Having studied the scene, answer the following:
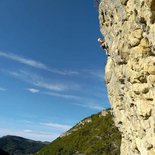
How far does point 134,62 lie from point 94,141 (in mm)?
120397

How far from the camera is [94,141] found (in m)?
139

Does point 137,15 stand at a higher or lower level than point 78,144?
lower

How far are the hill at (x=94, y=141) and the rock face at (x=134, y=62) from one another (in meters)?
94.1

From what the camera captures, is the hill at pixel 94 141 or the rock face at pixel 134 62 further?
the hill at pixel 94 141

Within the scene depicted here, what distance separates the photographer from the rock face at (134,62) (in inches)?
770

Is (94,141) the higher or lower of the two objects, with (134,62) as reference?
higher

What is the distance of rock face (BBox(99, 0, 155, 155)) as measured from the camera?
19.5 metres

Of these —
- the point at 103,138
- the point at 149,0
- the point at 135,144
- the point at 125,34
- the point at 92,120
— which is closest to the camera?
the point at 149,0

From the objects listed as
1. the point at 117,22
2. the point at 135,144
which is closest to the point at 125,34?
the point at 117,22

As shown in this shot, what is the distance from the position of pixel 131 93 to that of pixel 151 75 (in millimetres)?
4047

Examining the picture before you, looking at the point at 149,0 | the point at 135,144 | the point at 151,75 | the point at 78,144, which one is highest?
the point at 78,144

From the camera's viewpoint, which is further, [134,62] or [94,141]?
[94,141]

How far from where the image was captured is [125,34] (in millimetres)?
22203

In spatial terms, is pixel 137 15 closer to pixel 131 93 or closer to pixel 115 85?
pixel 131 93
